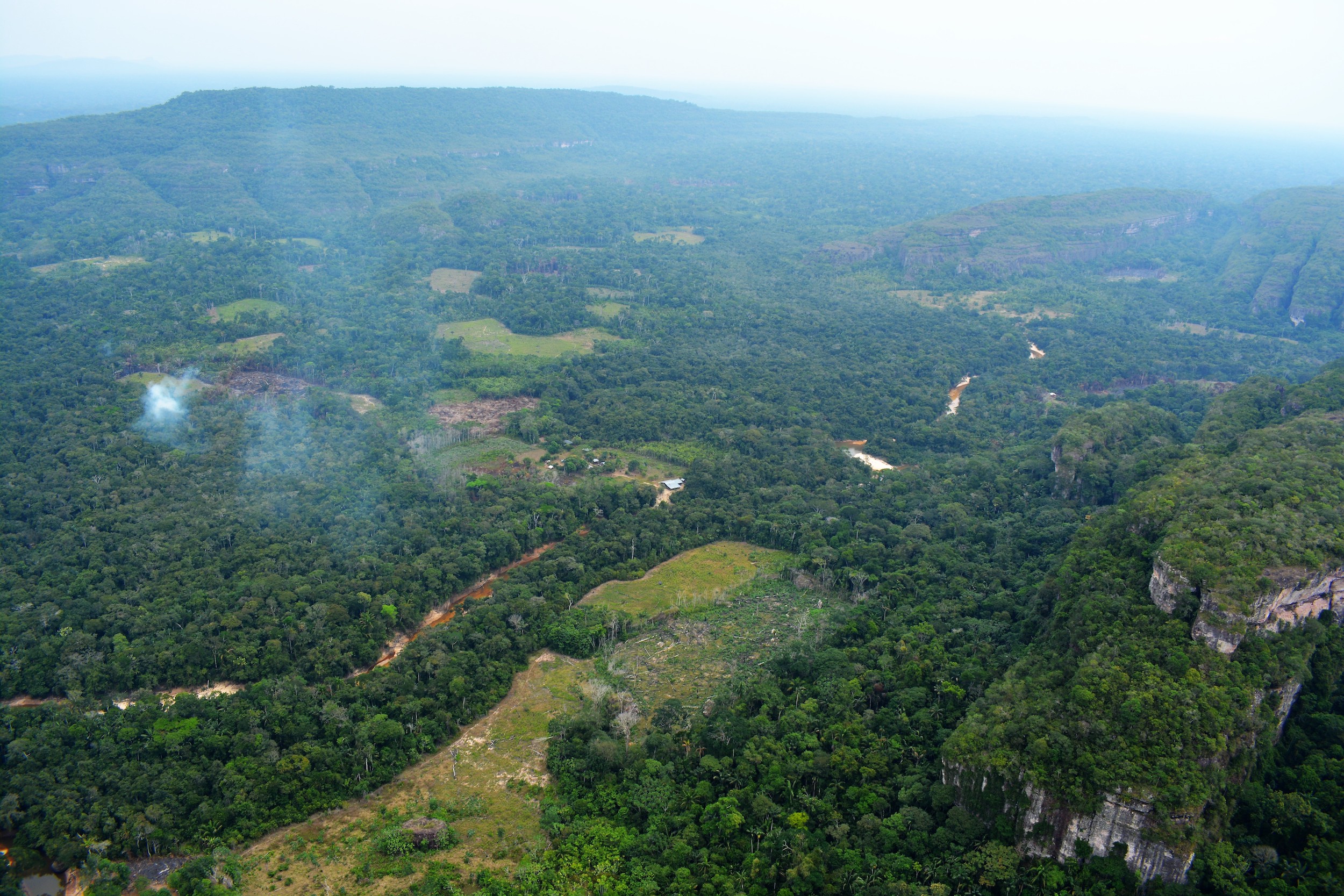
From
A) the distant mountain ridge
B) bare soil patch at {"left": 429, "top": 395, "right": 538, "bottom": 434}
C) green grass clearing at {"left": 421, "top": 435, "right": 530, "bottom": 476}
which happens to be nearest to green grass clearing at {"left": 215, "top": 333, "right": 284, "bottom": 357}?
bare soil patch at {"left": 429, "top": 395, "right": 538, "bottom": 434}

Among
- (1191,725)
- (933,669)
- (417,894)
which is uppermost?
(1191,725)

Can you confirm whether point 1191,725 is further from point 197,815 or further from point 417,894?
point 197,815

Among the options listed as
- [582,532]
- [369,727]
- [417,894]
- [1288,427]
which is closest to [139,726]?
[369,727]

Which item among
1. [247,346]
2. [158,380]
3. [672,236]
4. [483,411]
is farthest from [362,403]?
[672,236]

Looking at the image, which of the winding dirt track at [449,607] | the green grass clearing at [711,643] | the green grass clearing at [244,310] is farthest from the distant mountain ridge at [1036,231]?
the winding dirt track at [449,607]

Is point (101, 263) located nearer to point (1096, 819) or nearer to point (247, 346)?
point (247, 346)

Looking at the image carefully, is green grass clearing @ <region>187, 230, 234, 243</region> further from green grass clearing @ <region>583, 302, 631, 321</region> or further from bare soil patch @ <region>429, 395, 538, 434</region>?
bare soil patch @ <region>429, 395, 538, 434</region>
